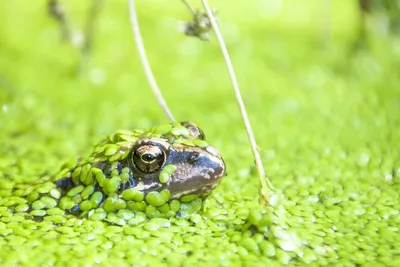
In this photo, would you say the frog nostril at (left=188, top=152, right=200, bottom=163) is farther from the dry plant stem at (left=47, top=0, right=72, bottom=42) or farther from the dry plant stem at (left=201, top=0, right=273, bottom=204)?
the dry plant stem at (left=47, top=0, right=72, bottom=42)

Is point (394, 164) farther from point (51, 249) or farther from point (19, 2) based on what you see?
point (19, 2)

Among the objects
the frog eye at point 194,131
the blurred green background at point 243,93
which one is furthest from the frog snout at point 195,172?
the blurred green background at point 243,93

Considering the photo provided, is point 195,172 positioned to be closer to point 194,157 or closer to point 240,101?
point 194,157

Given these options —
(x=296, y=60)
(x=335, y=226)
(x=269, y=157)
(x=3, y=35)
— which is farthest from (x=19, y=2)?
(x=335, y=226)

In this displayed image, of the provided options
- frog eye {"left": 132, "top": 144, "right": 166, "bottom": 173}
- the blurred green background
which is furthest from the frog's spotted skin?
the blurred green background

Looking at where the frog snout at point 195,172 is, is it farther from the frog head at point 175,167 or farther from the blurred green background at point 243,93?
the blurred green background at point 243,93

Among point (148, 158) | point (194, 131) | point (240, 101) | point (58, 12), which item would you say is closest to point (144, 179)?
point (148, 158)
